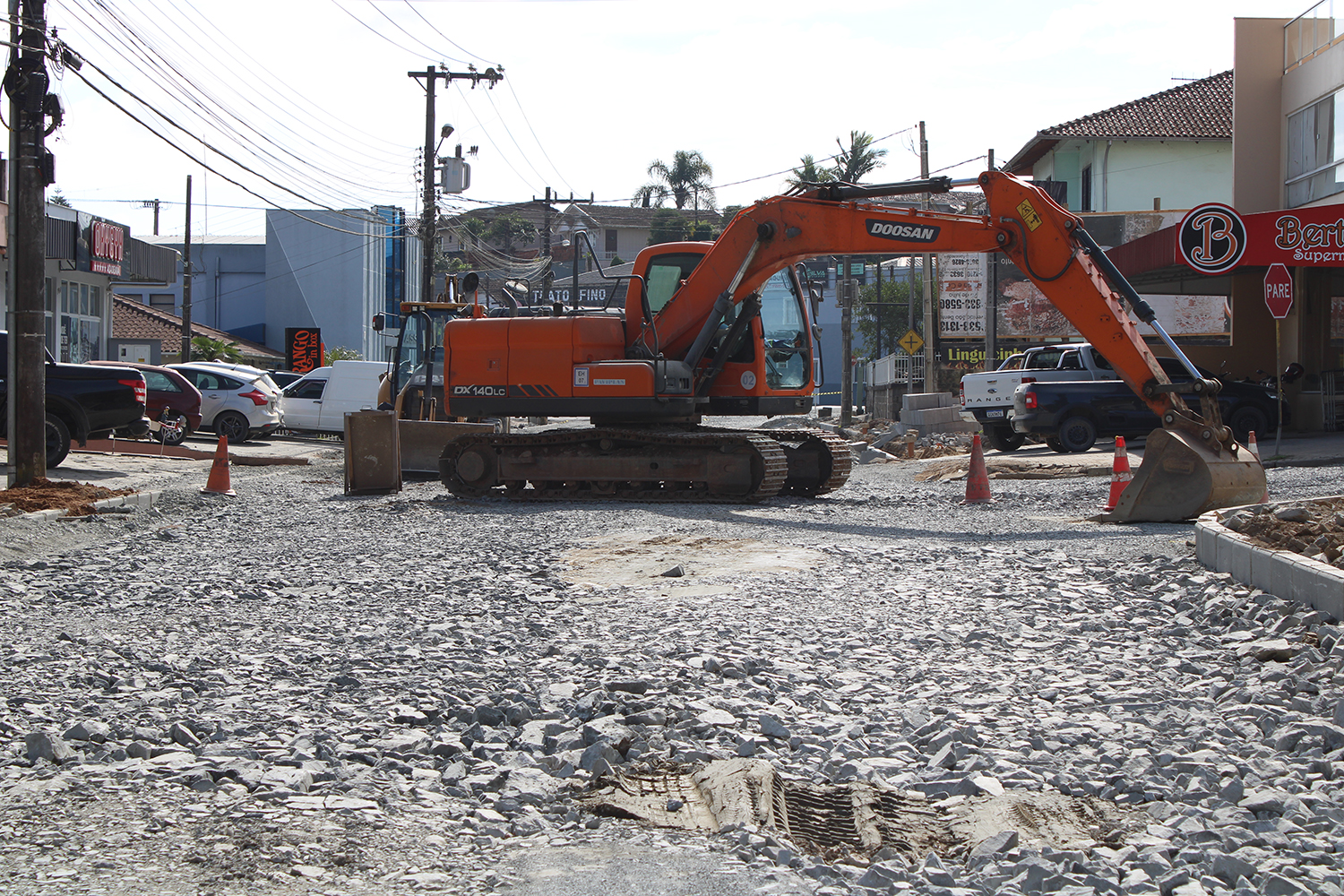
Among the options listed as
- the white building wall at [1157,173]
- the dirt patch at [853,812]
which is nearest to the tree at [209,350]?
the white building wall at [1157,173]

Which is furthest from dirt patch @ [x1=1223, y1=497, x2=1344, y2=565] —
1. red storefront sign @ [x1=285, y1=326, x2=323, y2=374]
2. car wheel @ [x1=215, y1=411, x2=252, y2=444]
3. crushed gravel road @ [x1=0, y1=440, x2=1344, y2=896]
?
red storefront sign @ [x1=285, y1=326, x2=323, y2=374]

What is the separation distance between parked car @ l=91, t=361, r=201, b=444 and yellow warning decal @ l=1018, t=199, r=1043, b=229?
1771 centimetres

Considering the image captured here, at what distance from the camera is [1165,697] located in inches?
209

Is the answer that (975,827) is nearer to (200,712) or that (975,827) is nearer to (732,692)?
(732,692)

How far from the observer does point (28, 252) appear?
14.2 m

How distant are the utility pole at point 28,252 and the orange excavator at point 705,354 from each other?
16.3 ft

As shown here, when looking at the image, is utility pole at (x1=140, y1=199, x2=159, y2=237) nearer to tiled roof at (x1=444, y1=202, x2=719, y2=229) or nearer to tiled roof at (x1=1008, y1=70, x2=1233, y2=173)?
tiled roof at (x1=444, y1=202, x2=719, y2=229)

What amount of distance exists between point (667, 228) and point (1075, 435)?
59.1 m

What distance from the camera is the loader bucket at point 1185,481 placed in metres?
10.8

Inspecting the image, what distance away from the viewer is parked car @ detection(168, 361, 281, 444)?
2605 centimetres

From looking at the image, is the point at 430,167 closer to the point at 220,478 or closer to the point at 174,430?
the point at 174,430

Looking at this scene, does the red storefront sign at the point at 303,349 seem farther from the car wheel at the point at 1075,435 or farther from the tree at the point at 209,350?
the car wheel at the point at 1075,435

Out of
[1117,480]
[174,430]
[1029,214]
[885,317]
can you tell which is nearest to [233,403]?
[174,430]

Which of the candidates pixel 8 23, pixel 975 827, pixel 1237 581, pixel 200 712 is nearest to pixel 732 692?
pixel 975 827
